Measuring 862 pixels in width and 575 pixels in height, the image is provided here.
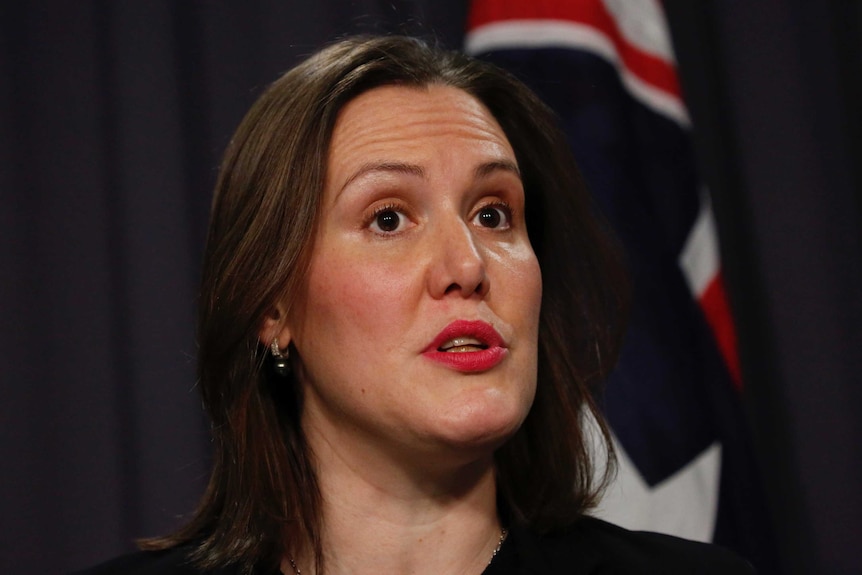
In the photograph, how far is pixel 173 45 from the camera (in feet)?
6.97

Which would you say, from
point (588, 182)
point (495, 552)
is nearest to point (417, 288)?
point (495, 552)

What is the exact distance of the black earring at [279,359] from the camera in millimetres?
1485

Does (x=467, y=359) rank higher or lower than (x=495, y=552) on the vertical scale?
higher

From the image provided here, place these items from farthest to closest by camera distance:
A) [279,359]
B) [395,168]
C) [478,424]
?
1. [279,359]
2. [395,168]
3. [478,424]

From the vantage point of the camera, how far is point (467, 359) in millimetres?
1309

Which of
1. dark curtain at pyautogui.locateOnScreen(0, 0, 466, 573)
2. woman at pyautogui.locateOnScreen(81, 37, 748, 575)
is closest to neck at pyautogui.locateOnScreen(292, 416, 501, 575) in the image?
woman at pyautogui.locateOnScreen(81, 37, 748, 575)

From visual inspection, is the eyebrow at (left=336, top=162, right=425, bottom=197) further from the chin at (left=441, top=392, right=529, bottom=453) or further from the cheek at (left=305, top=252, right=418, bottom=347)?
the chin at (left=441, top=392, right=529, bottom=453)

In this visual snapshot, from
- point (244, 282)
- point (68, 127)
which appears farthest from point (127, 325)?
point (244, 282)

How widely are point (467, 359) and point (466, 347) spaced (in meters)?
0.02

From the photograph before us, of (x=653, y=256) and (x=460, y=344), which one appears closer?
(x=460, y=344)

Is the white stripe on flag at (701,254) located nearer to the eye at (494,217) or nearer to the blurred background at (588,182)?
the blurred background at (588,182)

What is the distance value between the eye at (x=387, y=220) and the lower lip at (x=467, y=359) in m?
0.18

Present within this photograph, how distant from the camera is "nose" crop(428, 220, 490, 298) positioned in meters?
1.32

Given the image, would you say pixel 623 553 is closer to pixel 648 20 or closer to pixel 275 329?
pixel 275 329
